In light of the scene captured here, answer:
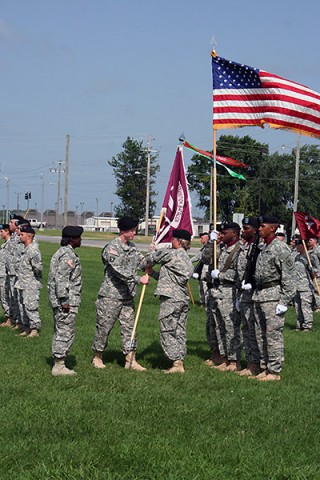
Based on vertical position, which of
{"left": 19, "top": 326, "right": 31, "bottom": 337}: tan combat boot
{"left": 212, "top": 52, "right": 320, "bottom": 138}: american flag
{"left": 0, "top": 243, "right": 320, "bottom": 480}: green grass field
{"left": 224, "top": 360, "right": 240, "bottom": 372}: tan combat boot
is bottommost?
{"left": 19, "top": 326, "right": 31, "bottom": 337}: tan combat boot

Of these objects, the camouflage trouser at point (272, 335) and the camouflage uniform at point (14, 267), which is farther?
the camouflage uniform at point (14, 267)

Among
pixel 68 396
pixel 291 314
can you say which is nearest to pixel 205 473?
pixel 68 396

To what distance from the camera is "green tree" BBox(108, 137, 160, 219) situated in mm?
103625

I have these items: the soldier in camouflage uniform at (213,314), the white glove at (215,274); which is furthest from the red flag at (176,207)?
the white glove at (215,274)

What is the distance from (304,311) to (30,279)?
5.87m

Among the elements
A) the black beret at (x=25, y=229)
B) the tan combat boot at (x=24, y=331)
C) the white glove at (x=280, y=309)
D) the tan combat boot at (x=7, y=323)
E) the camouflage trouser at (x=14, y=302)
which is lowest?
the tan combat boot at (x=7, y=323)

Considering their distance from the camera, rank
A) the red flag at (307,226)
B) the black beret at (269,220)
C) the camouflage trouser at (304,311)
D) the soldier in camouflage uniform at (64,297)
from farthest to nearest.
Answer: the red flag at (307,226) → the camouflage trouser at (304,311) → the black beret at (269,220) → the soldier in camouflage uniform at (64,297)

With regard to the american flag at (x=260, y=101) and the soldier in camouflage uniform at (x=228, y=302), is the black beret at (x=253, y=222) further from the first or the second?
the american flag at (x=260, y=101)

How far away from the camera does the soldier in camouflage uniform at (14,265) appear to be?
14.6 m

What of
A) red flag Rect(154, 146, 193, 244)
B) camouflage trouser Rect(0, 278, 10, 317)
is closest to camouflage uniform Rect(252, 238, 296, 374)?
red flag Rect(154, 146, 193, 244)

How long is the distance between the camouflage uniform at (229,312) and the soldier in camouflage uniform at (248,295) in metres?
0.11

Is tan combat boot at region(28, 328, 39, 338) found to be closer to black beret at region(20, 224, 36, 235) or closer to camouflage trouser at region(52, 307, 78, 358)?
black beret at region(20, 224, 36, 235)

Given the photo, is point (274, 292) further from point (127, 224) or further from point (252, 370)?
point (127, 224)

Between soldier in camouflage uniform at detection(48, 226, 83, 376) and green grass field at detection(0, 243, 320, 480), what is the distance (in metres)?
0.32
